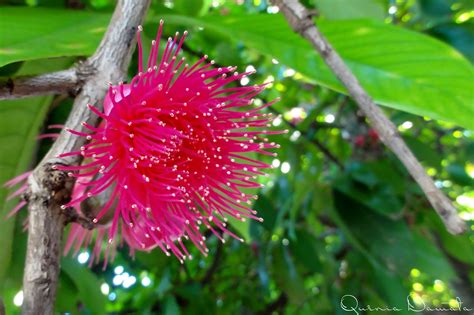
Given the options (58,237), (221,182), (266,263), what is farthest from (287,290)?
(58,237)

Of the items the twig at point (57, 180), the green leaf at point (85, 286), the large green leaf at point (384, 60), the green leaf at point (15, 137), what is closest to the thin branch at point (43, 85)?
the twig at point (57, 180)

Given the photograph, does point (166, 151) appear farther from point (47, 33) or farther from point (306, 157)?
point (306, 157)

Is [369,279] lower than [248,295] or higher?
higher

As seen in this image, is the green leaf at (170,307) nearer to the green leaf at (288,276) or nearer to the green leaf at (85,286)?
the green leaf at (85,286)

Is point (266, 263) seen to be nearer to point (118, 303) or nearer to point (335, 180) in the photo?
point (335, 180)

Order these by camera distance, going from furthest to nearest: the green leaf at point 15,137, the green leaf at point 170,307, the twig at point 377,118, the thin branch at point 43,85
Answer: the green leaf at point 170,307
the green leaf at point 15,137
the thin branch at point 43,85
the twig at point 377,118
